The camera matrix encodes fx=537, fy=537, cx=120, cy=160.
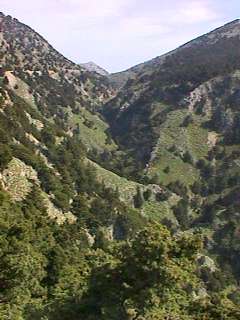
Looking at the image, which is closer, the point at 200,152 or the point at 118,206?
the point at 118,206

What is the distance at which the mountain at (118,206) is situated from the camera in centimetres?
2930

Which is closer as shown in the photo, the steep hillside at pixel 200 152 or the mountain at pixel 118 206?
the mountain at pixel 118 206

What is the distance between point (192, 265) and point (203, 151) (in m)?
136

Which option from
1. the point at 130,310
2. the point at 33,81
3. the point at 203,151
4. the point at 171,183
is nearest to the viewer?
the point at 130,310

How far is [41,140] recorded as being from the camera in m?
98.6

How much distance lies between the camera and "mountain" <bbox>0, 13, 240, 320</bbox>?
2930cm

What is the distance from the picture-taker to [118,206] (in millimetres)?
103438

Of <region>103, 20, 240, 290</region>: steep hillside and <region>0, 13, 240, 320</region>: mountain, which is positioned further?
<region>103, 20, 240, 290</region>: steep hillside

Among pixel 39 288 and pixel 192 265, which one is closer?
pixel 192 265

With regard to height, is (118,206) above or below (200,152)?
below

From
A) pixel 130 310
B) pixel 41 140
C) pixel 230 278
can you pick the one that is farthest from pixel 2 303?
pixel 230 278

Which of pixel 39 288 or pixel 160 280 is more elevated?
pixel 160 280

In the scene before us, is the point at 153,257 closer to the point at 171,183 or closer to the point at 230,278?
the point at 230,278

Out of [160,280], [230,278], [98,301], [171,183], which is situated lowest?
[230,278]
